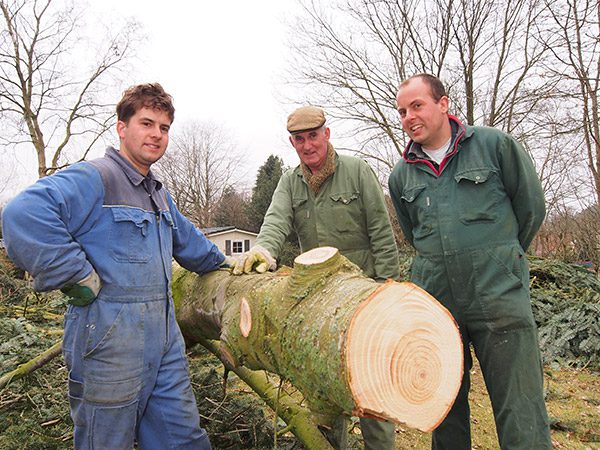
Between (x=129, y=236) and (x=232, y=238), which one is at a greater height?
(x=232, y=238)

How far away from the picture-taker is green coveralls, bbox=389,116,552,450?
2158mm

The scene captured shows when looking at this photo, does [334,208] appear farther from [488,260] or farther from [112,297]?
[112,297]

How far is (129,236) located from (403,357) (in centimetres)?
146

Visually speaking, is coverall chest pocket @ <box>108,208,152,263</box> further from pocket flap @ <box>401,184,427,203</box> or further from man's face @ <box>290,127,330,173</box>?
pocket flap @ <box>401,184,427,203</box>

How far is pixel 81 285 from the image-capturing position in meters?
1.96

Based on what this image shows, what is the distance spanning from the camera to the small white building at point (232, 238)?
31156mm

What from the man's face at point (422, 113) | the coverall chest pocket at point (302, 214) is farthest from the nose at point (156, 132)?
the man's face at point (422, 113)

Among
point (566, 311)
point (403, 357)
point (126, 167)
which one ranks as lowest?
point (566, 311)

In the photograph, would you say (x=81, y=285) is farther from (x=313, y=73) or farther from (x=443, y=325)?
(x=313, y=73)

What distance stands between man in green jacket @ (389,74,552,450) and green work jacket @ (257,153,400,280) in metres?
0.34

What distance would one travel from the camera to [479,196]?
2330 mm

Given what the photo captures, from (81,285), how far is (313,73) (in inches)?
554

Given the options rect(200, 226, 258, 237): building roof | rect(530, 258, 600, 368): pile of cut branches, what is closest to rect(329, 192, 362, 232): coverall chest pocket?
rect(530, 258, 600, 368): pile of cut branches

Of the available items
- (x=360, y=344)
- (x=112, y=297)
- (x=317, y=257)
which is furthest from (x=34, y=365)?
(x=360, y=344)
